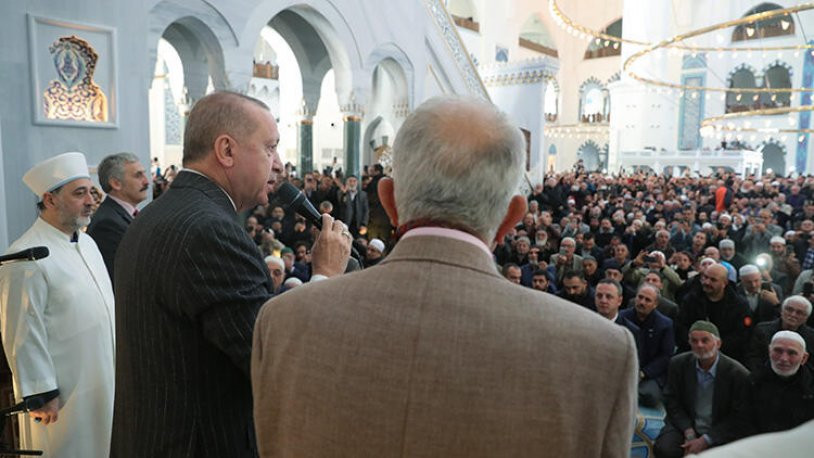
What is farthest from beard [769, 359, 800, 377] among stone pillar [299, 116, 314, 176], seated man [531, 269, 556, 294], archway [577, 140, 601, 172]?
archway [577, 140, 601, 172]

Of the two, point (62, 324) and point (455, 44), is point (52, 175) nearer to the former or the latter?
point (62, 324)

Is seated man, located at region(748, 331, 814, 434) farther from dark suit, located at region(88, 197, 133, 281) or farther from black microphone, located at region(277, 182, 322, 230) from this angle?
dark suit, located at region(88, 197, 133, 281)

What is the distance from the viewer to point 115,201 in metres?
3.43

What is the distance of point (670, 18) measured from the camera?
902 inches

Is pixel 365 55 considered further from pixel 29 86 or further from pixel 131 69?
pixel 29 86

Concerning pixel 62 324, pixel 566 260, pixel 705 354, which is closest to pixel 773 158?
pixel 566 260

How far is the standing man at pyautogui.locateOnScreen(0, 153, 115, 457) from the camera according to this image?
8.11 feet

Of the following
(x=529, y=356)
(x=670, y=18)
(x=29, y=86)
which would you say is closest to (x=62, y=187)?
(x=529, y=356)

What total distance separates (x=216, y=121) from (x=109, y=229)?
2.19m

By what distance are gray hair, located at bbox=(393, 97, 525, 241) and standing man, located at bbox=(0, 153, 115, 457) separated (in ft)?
7.23

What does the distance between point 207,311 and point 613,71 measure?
105ft

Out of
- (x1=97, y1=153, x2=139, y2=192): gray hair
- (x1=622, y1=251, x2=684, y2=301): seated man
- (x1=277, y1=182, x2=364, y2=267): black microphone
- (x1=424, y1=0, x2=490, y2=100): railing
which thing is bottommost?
(x1=622, y1=251, x2=684, y2=301): seated man

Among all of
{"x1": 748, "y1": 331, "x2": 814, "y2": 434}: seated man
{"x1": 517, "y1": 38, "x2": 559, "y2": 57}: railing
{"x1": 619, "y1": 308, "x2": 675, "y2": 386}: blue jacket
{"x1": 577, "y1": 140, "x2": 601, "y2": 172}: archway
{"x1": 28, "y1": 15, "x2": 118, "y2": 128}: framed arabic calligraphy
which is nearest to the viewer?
{"x1": 748, "y1": 331, "x2": 814, "y2": 434}: seated man

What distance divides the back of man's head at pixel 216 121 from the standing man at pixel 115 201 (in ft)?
6.82
